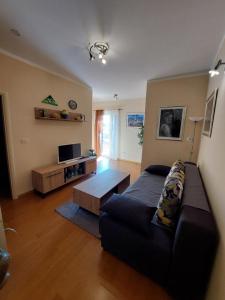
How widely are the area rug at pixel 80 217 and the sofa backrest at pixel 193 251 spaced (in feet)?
3.39

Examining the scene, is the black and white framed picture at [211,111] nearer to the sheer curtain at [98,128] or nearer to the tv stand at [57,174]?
the tv stand at [57,174]

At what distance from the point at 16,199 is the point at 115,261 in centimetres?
219

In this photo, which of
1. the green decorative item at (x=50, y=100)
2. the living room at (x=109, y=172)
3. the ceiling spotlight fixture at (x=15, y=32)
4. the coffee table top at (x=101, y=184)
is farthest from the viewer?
the green decorative item at (x=50, y=100)

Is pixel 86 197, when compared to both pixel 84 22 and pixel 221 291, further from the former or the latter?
pixel 84 22

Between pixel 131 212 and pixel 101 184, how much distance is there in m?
1.20

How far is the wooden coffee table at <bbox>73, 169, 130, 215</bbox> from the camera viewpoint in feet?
6.85

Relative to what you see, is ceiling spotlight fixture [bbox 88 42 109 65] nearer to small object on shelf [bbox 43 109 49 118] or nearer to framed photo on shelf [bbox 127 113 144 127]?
small object on shelf [bbox 43 109 49 118]

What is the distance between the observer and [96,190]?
2.25 m

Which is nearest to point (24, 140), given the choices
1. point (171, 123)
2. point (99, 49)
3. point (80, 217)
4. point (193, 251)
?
point (80, 217)

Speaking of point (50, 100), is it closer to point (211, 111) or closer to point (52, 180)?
point (52, 180)

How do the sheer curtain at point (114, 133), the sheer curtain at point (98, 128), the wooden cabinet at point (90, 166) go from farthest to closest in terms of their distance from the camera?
the sheer curtain at point (98, 128), the sheer curtain at point (114, 133), the wooden cabinet at point (90, 166)

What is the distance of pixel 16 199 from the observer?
2559 mm

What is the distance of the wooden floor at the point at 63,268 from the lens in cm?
120

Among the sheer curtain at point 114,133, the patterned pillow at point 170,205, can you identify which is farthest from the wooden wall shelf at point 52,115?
the patterned pillow at point 170,205
